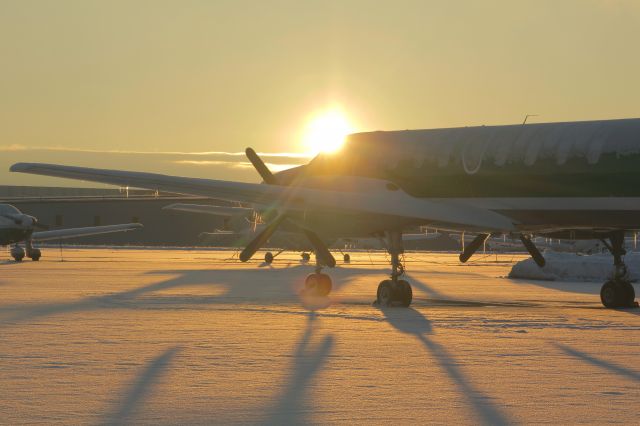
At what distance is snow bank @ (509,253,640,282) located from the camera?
37750 millimetres

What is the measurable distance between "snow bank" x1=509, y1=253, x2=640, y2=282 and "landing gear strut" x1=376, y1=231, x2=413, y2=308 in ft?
55.1

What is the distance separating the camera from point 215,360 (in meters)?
12.8

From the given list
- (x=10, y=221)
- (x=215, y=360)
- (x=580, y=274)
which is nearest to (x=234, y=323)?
(x=215, y=360)

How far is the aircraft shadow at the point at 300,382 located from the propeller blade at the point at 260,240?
20.9 feet

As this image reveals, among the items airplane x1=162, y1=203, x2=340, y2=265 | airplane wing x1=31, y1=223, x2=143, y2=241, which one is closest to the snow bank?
airplane x1=162, y1=203, x2=340, y2=265

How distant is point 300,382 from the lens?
11062 millimetres

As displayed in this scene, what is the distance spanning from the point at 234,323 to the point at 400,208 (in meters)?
5.77

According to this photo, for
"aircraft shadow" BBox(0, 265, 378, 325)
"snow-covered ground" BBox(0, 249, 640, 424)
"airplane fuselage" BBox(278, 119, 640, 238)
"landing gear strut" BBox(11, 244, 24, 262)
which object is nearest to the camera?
"snow-covered ground" BBox(0, 249, 640, 424)

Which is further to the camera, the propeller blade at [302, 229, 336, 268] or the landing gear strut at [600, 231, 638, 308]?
the propeller blade at [302, 229, 336, 268]

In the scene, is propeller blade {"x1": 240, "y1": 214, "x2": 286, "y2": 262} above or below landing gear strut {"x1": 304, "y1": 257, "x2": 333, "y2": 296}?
above

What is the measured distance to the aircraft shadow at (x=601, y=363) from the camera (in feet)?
38.6

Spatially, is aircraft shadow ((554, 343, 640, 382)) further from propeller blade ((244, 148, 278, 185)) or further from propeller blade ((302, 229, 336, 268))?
propeller blade ((244, 148, 278, 185))

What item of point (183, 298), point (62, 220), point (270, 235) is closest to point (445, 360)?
point (270, 235)

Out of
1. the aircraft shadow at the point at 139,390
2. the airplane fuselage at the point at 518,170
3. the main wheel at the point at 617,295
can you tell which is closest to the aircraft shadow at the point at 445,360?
the airplane fuselage at the point at 518,170
